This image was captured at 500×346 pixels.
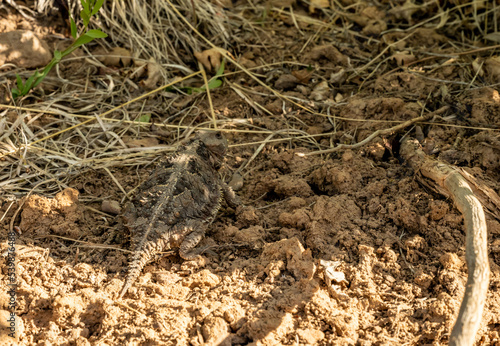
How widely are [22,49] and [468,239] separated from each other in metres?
3.75

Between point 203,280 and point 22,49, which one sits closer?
point 203,280

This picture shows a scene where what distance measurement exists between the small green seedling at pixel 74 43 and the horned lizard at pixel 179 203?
1.10m

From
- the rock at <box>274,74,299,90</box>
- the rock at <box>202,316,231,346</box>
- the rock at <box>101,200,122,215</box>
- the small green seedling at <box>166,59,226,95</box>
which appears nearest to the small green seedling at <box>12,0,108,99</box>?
the small green seedling at <box>166,59,226,95</box>

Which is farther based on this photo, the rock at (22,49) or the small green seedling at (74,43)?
the rock at (22,49)

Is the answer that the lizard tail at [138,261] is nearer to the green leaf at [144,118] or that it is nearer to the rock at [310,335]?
the rock at [310,335]

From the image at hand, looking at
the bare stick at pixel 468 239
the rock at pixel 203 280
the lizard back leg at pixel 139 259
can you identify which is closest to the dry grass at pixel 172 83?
the bare stick at pixel 468 239

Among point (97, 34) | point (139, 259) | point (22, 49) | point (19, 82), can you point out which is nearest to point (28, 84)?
point (19, 82)

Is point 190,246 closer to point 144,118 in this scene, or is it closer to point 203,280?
point 203,280

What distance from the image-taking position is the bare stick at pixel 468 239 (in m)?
1.98

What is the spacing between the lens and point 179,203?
9.95 feet

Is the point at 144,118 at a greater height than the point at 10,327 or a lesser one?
greater

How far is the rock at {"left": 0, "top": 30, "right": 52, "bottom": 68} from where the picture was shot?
3.93 metres

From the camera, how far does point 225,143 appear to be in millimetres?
3539

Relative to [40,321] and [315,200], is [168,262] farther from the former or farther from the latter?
[315,200]
